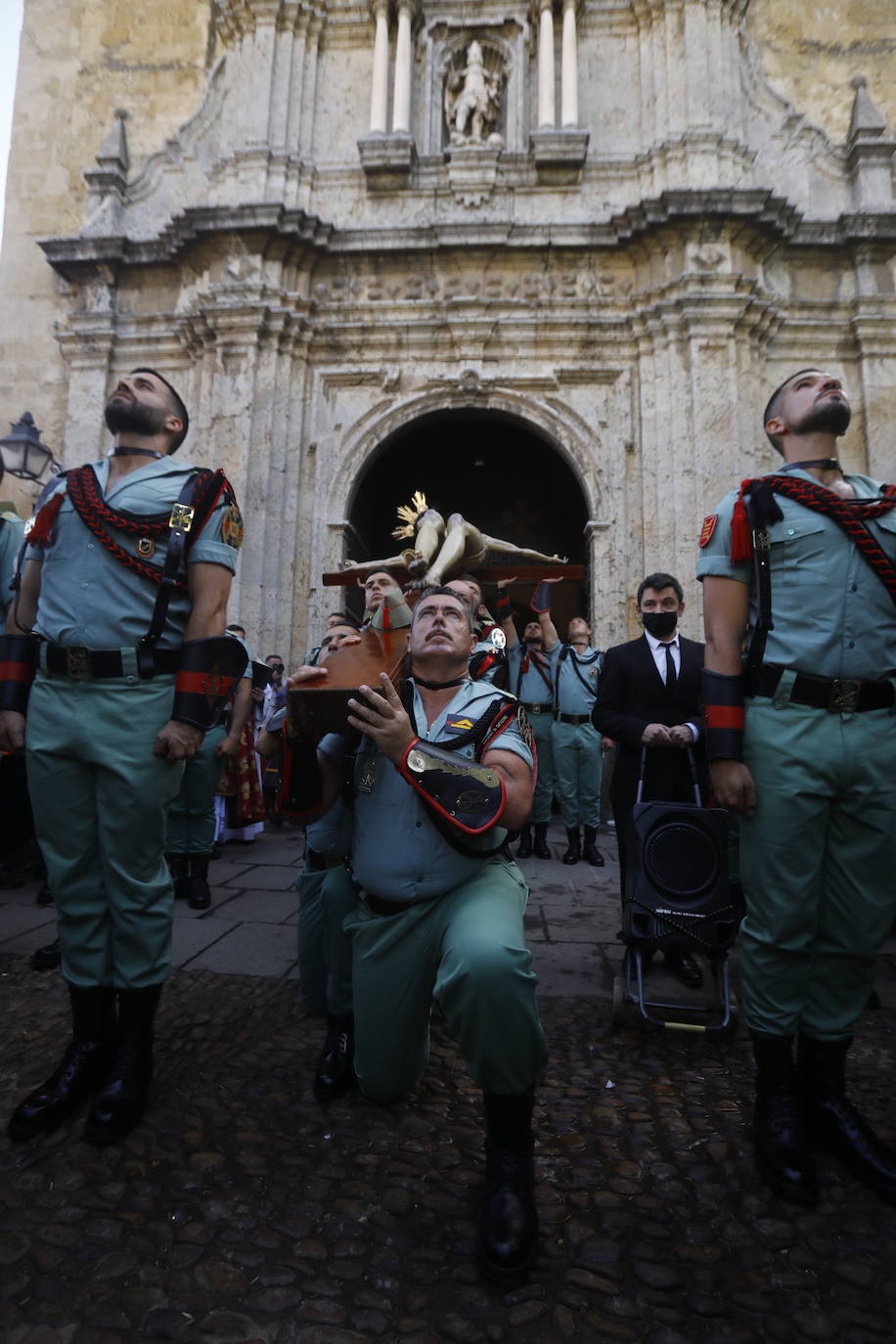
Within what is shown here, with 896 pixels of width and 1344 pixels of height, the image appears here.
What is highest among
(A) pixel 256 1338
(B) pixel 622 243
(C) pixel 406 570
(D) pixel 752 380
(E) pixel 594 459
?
(B) pixel 622 243

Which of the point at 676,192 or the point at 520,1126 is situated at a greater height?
the point at 676,192

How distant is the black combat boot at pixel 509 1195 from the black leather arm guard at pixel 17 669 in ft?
6.12

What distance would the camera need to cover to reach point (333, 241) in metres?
9.12

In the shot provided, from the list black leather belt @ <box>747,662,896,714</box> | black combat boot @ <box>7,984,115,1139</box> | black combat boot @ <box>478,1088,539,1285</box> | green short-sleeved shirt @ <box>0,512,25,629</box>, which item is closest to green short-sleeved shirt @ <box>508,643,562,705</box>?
green short-sleeved shirt @ <box>0,512,25,629</box>

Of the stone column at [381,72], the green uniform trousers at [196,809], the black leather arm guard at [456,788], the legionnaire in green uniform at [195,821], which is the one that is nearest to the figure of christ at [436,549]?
the legionnaire in green uniform at [195,821]

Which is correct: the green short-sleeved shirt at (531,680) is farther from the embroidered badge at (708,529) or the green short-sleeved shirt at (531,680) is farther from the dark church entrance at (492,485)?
the dark church entrance at (492,485)

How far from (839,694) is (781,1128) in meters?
1.19

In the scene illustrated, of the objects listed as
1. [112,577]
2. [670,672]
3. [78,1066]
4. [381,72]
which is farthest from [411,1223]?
[381,72]

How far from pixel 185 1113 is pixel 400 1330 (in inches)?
39.2

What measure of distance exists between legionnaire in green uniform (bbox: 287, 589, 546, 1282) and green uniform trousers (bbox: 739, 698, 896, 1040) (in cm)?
70

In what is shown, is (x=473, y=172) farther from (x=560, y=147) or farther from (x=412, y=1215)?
(x=412, y=1215)

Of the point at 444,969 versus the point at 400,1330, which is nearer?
the point at 400,1330

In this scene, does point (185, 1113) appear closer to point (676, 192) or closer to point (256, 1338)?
point (256, 1338)

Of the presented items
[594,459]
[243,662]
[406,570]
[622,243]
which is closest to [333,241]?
[622,243]
